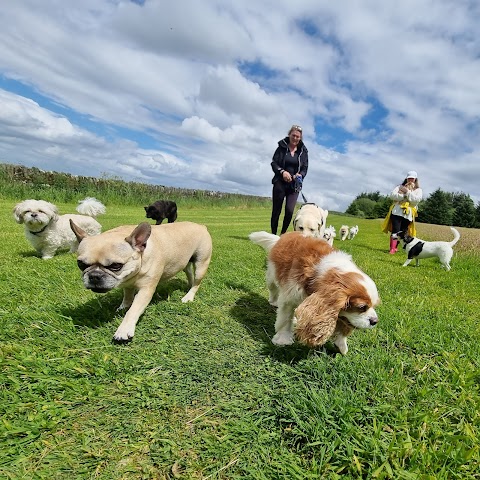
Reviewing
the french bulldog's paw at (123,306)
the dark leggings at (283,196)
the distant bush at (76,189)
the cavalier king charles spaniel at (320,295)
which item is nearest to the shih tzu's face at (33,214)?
the french bulldog's paw at (123,306)

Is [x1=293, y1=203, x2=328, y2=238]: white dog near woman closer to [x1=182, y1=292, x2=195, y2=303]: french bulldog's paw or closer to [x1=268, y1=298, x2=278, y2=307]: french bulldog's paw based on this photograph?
[x1=268, y1=298, x2=278, y2=307]: french bulldog's paw

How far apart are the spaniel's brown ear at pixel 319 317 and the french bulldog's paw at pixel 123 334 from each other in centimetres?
164

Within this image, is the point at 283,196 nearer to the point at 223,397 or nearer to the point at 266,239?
the point at 266,239

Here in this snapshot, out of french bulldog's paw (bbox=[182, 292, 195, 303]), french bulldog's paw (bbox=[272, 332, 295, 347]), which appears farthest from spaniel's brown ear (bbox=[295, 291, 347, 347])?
french bulldog's paw (bbox=[182, 292, 195, 303])

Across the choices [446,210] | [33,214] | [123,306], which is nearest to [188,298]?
[123,306]

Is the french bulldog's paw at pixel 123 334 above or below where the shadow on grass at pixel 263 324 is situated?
below

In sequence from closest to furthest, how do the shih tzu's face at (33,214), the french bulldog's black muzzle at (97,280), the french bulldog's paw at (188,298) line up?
the french bulldog's black muzzle at (97,280) → the french bulldog's paw at (188,298) → the shih tzu's face at (33,214)

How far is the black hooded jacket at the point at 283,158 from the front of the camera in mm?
9367

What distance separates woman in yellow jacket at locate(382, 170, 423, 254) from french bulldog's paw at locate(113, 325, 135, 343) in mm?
9121

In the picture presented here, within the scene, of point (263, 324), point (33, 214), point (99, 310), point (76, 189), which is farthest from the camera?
point (76, 189)

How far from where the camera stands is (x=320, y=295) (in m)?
2.92

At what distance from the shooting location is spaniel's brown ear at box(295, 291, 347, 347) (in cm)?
283

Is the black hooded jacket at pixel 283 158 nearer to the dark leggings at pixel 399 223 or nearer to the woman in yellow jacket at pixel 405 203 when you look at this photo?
the woman in yellow jacket at pixel 405 203

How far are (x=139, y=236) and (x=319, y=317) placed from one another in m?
1.94
